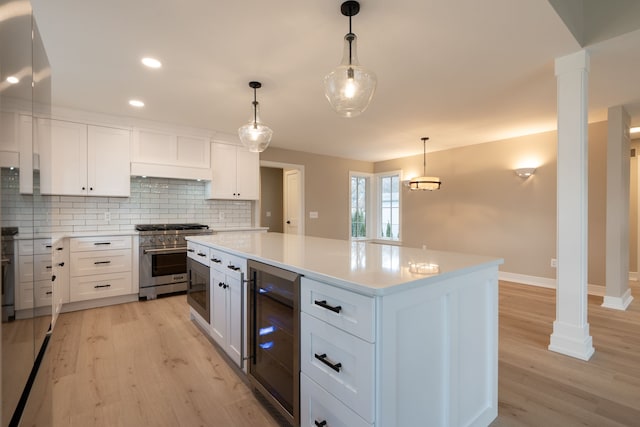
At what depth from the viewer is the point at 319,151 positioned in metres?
6.16

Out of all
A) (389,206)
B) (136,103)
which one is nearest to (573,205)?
(136,103)

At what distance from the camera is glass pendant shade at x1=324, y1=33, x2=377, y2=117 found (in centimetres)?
189

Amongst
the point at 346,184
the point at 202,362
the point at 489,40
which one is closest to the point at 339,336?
the point at 202,362

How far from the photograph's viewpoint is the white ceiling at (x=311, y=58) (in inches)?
75.9

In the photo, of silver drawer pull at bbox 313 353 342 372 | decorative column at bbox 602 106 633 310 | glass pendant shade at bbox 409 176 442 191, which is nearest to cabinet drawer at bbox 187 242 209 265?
silver drawer pull at bbox 313 353 342 372

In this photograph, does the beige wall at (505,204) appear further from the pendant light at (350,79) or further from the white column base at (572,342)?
the pendant light at (350,79)

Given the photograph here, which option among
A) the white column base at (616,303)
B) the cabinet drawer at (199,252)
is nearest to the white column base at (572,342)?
the white column base at (616,303)

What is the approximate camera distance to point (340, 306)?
123 cm

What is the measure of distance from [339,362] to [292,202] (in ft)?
18.3

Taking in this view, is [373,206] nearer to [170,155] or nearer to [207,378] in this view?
[170,155]

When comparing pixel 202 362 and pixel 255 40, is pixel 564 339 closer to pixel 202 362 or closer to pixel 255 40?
pixel 202 362

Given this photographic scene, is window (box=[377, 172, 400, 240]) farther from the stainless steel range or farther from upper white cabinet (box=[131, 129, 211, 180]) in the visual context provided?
→ the stainless steel range

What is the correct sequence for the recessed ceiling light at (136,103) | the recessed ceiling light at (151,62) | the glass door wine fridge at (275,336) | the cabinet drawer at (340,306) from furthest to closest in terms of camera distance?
1. the recessed ceiling light at (136,103)
2. the recessed ceiling light at (151,62)
3. the glass door wine fridge at (275,336)
4. the cabinet drawer at (340,306)

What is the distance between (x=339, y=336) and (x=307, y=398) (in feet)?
1.38
